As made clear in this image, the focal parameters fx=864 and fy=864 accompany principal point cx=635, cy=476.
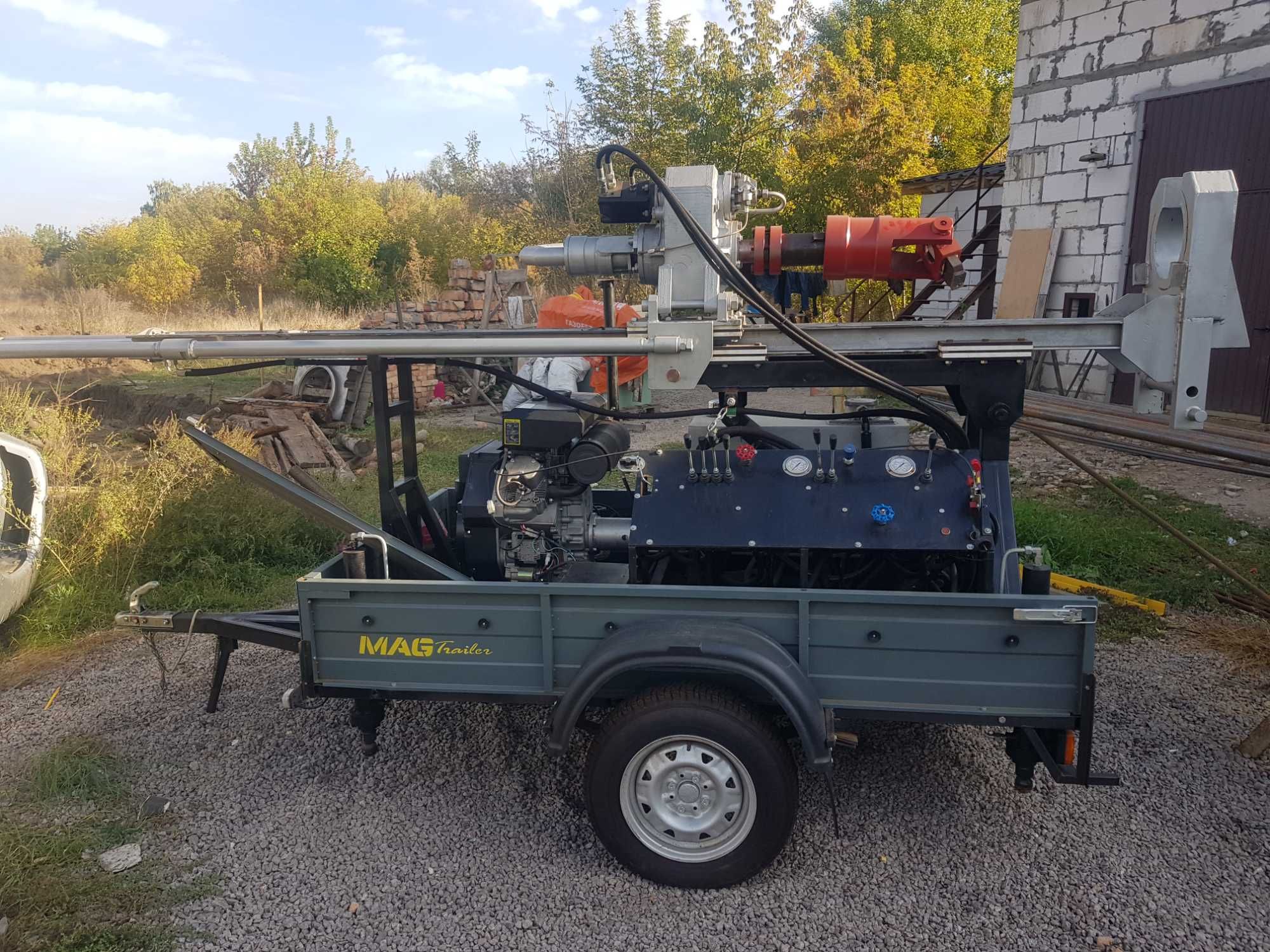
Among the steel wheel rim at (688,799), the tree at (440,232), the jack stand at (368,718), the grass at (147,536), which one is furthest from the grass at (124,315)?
the steel wheel rim at (688,799)

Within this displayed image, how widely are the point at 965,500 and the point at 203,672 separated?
4154 mm

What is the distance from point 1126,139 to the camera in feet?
31.0

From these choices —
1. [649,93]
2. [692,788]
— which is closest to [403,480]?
[692,788]

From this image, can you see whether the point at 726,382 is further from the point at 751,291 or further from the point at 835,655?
the point at 835,655

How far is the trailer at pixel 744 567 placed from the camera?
2.86 metres

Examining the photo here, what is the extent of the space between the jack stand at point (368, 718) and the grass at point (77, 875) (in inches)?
28.0

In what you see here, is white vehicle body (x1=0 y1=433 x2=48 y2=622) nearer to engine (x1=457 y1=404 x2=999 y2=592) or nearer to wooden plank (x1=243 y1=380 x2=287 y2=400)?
engine (x1=457 y1=404 x2=999 y2=592)

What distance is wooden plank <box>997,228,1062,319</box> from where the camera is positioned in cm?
1028

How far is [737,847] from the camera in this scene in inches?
118

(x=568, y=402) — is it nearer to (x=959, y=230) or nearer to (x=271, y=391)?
(x=271, y=391)

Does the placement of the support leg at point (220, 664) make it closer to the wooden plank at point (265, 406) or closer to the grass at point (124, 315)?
the wooden plank at point (265, 406)

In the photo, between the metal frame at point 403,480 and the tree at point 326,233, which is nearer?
the metal frame at point 403,480

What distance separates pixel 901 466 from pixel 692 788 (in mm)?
1410

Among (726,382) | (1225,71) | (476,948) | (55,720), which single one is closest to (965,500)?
(726,382)
